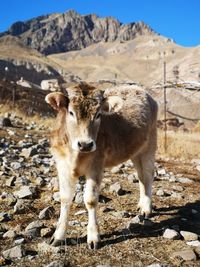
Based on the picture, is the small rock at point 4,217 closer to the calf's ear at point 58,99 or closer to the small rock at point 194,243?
the calf's ear at point 58,99

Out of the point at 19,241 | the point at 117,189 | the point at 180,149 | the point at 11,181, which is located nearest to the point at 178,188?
the point at 117,189

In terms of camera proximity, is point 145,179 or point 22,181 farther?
point 22,181

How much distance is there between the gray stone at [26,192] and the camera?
33.3 feet

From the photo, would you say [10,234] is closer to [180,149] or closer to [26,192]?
[26,192]

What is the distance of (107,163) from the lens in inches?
342

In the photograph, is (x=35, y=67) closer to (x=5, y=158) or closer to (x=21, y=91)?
(x=21, y=91)

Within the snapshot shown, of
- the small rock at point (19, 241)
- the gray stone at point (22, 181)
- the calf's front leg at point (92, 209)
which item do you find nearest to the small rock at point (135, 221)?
the calf's front leg at point (92, 209)

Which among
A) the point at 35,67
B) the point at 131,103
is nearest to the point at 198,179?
the point at 131,103

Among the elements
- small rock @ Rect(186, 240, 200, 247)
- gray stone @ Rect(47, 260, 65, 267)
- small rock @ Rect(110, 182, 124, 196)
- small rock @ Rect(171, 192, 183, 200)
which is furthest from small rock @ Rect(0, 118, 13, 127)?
gray stone @ Rect(47, 260, 65, 267)

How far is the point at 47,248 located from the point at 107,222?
68.4 inches

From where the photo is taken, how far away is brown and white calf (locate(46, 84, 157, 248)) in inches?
291

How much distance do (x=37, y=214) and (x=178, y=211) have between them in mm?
3051

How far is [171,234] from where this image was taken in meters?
7.84

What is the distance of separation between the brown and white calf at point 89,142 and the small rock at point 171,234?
4.11 ft
